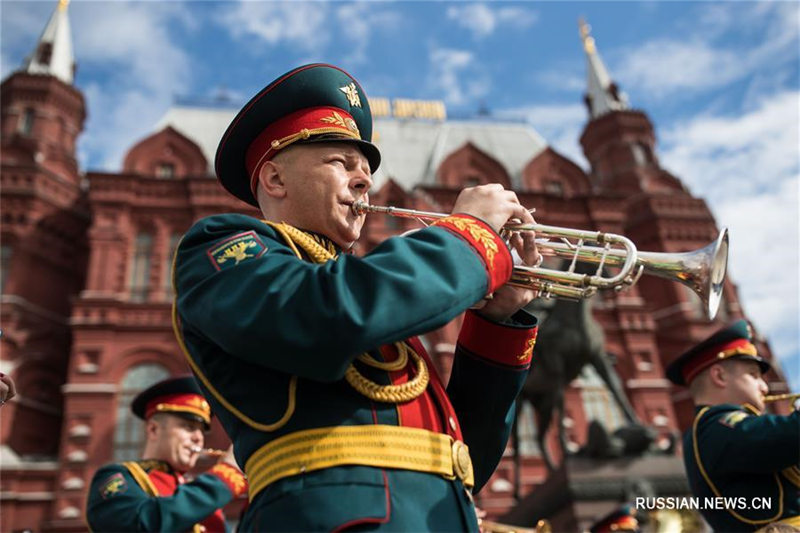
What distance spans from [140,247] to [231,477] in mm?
19494

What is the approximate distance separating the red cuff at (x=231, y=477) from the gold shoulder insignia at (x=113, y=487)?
1.56 ft

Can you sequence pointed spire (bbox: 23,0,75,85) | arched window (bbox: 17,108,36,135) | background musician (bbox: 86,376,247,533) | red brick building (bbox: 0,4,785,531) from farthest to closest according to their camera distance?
pointed spire (bbox: 23,0,75,85)
arched window (bbox: 17,108,36,135)
red brick building (bbox: 0,4,785,531)
background musician (bbox: 86,376,247,533)

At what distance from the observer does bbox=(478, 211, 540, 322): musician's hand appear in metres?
2.21

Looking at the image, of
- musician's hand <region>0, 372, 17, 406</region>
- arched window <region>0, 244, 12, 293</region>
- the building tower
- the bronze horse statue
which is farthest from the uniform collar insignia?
arched window <region>0, 244, 12, 293</region>

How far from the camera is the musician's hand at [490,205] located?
6.54ft

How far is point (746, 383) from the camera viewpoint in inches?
169

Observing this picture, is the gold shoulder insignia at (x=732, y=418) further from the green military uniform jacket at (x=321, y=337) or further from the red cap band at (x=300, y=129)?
the red cap band at (x=300, y=129)

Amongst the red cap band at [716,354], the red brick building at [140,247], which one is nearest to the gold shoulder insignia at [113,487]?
the red cap band at [716,354]

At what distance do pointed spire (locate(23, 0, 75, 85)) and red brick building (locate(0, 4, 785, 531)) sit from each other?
0.23ft

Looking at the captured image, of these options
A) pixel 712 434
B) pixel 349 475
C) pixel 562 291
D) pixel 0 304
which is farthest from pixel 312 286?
pixel 0 304

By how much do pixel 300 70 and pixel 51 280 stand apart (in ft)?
71.8

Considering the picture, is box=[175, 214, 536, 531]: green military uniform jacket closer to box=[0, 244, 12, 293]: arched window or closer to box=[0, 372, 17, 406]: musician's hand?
box=[0, 372, 17, 406]: musician's hand

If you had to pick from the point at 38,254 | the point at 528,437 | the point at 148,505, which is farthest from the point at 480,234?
the point at 38,254

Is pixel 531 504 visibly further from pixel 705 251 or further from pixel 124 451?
pixel 124 451
